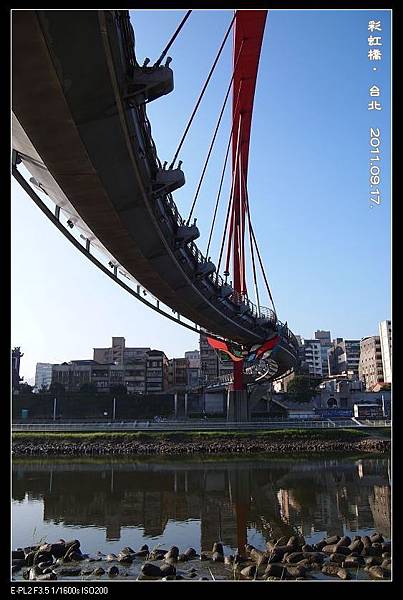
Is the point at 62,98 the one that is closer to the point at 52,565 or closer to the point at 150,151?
the point at 150,151

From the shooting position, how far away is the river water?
13.3 m

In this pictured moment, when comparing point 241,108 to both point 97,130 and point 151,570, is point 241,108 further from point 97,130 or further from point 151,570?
point 151,570

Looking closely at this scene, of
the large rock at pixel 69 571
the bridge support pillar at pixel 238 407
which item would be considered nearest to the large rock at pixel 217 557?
the large rock at pixel 69 571

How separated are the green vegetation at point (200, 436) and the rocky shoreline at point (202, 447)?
10.7 inches

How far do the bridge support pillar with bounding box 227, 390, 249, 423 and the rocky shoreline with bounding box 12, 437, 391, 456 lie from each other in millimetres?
6271

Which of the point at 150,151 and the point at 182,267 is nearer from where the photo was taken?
the point at 150,151

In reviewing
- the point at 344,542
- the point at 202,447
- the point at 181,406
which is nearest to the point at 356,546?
the point at 344,542

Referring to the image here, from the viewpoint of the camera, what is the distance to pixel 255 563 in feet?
33.2

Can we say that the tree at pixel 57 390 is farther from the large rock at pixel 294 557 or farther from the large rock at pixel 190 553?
the large rock at pixel 294 557

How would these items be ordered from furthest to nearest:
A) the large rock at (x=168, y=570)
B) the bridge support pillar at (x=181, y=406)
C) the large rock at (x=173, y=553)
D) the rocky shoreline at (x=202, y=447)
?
the bridge support pillar at (x=181, y=406)
the rocky shoreline at (x=202, y=447)
the large rock at (x=173, y=553)
the large rock at (x=168, y=570)

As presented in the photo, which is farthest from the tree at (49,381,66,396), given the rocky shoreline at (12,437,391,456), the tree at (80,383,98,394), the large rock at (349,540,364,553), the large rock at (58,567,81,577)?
the large rock at (349,540,364,553)

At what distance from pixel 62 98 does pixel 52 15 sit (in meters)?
1.23

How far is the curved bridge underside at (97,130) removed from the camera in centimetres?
611
